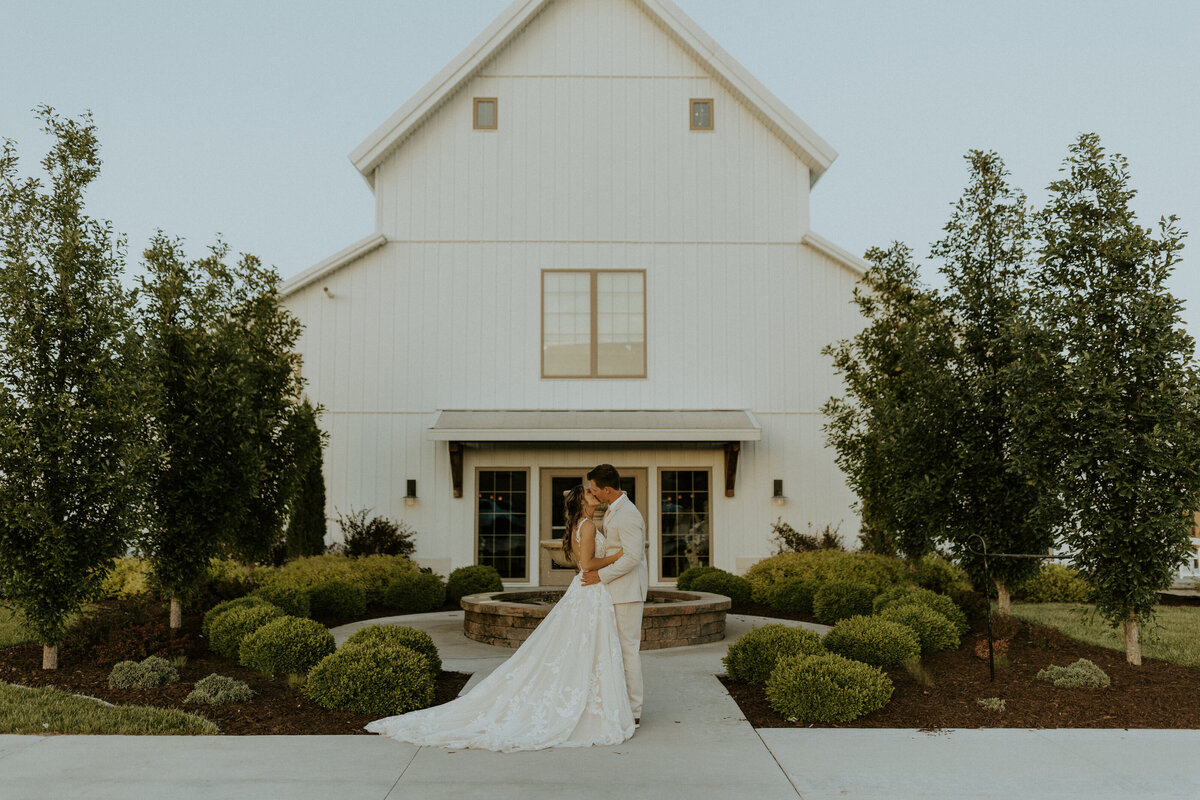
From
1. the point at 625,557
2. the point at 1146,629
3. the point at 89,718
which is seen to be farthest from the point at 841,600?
the point at 89,718

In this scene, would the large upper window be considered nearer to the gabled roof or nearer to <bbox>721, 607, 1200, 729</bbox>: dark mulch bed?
the gabled roof

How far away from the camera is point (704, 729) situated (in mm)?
6711

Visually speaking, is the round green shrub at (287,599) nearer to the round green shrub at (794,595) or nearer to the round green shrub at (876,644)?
the round green shrub at (876,644)

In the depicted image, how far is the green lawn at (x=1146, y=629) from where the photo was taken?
9.44m

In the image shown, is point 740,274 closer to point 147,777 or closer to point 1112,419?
point 1112,419

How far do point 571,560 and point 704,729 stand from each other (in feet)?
5.37

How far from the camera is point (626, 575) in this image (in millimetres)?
6871

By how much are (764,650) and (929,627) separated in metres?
2.14

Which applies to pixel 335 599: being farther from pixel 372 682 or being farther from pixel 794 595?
pixel 794 595

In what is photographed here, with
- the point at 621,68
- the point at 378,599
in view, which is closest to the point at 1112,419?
the point at 378,599

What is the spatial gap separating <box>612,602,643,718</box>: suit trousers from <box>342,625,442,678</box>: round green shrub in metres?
1.75

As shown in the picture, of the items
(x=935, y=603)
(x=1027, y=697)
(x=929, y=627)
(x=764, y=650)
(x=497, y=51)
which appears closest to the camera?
(x=1027, y=697)

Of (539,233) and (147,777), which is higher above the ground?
(539,233)

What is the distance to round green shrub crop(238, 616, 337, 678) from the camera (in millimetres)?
8180
